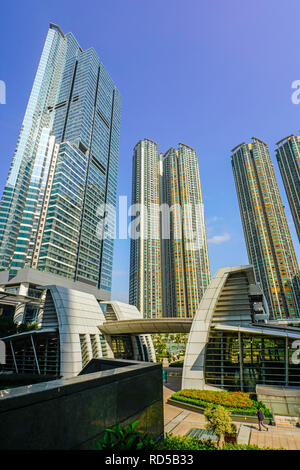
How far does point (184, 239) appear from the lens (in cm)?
12675

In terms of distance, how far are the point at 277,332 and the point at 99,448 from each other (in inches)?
834

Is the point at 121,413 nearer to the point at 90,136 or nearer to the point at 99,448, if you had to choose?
the point at 99,448

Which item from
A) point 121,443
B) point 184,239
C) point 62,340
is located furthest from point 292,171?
point 121,443

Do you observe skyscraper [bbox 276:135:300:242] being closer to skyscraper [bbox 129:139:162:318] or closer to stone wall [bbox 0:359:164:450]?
skyscraper [bbox 129:139:162:318]

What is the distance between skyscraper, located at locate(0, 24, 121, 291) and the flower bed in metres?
70.1

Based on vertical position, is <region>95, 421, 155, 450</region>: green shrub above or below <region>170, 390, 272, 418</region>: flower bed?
above

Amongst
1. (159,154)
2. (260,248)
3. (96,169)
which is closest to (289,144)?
(260,248)

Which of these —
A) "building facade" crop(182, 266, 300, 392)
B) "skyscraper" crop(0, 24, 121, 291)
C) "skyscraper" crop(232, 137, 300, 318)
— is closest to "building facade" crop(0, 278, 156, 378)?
"building facade" crop(182, 266, 300, 392)

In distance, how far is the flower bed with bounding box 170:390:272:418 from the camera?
17389 millimetres

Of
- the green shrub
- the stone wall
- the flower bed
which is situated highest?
the stone wall

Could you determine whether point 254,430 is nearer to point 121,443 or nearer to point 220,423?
point 220,423

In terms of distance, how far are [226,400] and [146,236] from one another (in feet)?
391

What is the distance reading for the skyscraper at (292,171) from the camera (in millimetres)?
130375

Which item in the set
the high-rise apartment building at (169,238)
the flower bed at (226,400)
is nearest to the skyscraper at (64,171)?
the high-rise apartment building at (169,238)
